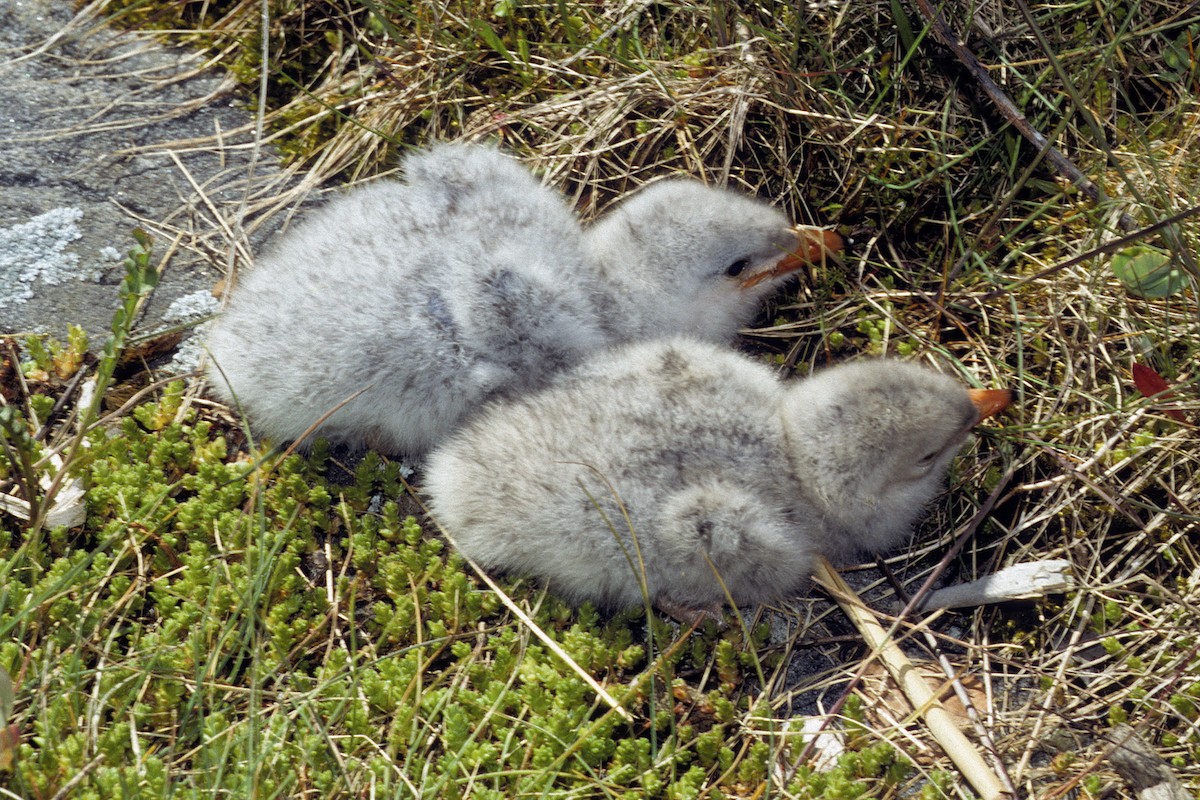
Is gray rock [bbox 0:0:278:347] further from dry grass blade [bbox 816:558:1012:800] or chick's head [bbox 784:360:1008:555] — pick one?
dry grass blade [bbox 816:558:1012:800]

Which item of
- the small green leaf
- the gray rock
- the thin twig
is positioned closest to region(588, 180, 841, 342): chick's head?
the thin twig

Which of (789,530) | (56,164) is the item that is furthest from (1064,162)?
(56,164)

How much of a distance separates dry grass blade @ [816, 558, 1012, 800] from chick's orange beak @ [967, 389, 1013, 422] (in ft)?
2.10

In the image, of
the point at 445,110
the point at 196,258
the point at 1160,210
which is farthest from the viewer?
the point at 445,110

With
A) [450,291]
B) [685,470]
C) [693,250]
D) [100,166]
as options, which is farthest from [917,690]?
[100,166]

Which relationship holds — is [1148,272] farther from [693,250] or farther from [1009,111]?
[693,250]

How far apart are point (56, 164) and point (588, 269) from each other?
2.13 metres

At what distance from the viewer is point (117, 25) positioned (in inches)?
182

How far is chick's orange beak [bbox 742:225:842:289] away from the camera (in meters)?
3.71

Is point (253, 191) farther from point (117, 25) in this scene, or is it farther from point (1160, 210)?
point (1160, 210)

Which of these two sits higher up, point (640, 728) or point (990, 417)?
point (990, 417)

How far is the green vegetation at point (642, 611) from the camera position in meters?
2.81

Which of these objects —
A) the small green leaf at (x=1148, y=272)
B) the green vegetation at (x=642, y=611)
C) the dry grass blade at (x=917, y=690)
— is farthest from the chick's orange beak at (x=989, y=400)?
the dry grass blade at (x=917, y=690)

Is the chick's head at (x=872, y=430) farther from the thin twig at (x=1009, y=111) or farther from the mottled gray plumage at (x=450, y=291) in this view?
Result: the thin twig at (x=1009, y=111)
